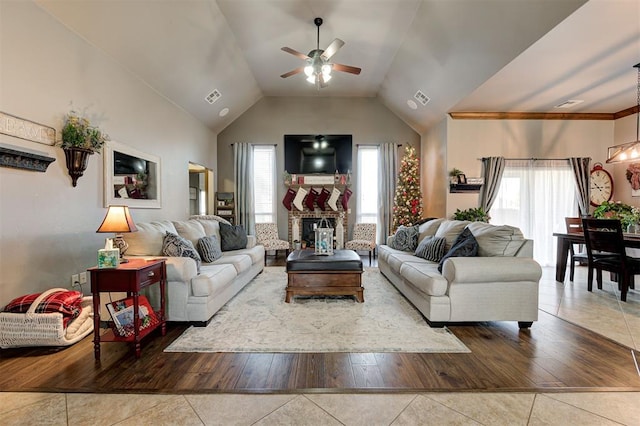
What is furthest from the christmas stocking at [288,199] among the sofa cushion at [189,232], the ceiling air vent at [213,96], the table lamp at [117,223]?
the table lamp at [117,223]

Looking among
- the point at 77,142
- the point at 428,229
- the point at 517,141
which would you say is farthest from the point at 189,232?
the point at 517,141

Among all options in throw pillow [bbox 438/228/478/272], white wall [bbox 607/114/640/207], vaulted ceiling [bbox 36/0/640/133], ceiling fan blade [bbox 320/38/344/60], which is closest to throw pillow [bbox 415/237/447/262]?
throw pillow [bbox 438/228/478/272]

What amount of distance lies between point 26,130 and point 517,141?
703cm

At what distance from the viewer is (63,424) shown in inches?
62.9

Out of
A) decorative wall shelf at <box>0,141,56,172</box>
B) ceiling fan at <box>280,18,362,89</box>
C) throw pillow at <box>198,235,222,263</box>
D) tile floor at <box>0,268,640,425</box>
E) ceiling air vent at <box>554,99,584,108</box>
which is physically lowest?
tile floor at <box>0,268,640,425</box>

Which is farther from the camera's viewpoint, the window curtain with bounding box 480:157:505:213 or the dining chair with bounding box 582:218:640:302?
the window curtain with bounding box 480:157:505:213

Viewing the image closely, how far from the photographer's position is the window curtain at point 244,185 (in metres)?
7.06

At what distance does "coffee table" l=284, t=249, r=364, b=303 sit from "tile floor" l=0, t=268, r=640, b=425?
1711 millimetres

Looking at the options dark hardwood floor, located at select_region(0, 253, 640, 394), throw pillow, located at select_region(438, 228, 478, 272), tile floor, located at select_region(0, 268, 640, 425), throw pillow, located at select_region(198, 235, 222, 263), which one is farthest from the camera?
throw pillow, located at select_region(198, 235, 222, 263)

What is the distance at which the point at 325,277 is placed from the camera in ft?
11.6

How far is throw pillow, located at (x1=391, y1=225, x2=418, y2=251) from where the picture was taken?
15.1 ft

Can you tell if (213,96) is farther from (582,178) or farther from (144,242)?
(582,178)

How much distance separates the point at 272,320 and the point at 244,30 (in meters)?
4.23

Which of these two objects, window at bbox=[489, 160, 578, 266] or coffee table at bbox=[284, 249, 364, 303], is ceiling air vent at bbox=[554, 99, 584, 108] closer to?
window at bbox=[489, 160, 578, 266]
